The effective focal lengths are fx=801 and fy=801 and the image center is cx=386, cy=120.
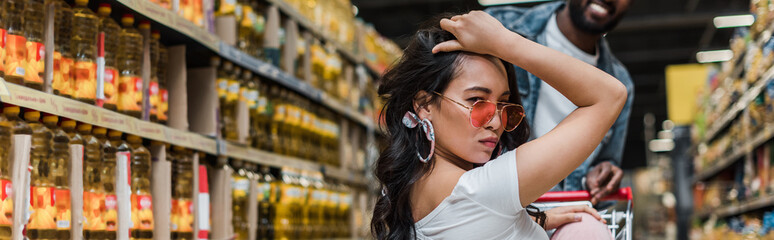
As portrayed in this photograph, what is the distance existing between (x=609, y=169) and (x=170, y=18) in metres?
1.66

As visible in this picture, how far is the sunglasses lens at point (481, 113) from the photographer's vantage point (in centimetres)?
175

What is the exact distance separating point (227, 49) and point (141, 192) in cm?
93

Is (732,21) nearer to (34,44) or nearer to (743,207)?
(743,207)

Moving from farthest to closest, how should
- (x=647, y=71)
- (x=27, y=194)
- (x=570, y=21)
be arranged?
(x=647, y=71), (x=570, y=21), (x=27, y=194)

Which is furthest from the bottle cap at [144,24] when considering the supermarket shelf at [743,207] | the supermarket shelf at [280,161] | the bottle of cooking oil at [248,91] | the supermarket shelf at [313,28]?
the supermarket shelf at [743,207]

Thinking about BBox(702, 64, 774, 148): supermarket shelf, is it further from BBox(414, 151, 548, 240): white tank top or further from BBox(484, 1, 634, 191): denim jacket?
BBox(414, 151, 548, 240): white tank top

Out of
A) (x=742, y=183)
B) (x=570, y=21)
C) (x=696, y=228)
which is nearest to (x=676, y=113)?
(x=696, y=228)

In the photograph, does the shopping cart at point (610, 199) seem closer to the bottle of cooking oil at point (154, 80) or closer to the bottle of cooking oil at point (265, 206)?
the bottle of cooking oil at point (154, 80)

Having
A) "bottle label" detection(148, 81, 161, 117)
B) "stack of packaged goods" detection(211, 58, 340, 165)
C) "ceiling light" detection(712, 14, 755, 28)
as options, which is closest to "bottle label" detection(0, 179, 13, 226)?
"bottle label" detection(148, 81, 161, 117)

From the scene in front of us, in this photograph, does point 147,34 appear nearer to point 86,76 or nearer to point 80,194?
point 86,76

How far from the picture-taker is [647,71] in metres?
21.4

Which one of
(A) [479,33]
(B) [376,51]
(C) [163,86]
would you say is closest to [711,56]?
(B) [376,51]

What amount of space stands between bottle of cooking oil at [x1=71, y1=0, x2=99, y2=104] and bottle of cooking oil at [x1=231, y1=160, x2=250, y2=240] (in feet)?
4.32

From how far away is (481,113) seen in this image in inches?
69.1
